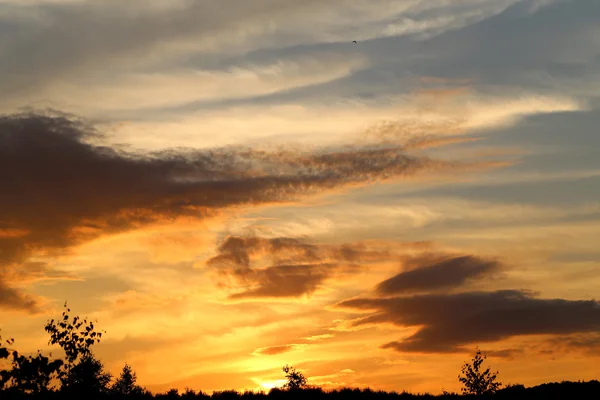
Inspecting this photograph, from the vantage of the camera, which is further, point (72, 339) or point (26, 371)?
point (72, 339)

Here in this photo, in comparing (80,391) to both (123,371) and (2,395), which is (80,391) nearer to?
(2,395)

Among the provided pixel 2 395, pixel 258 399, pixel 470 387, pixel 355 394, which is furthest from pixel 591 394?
pixel 470 387

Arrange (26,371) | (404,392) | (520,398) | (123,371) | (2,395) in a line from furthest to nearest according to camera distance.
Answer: (123,371) < (404,392) < (520,398) < (2,395) < (26,371)

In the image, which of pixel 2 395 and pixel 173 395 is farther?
pixel 173 395

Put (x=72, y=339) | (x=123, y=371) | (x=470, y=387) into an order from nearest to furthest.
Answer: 1. (x=72, y=339)
2. (x=470, y=387)
3. (x=123, y=371)

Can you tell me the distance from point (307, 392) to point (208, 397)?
6060 mm

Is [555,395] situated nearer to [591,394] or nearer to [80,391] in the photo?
[591,394]

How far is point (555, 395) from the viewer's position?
45250mm

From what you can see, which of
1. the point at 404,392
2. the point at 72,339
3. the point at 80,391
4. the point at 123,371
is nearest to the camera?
the point at 80,391

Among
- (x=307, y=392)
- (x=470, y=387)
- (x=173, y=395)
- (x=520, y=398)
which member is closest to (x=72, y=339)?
(x=173, y=395)

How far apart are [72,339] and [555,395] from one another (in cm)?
4129

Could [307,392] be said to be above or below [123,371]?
below

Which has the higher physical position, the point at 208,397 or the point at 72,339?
the point at 72,339

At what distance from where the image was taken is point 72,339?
66062mm
